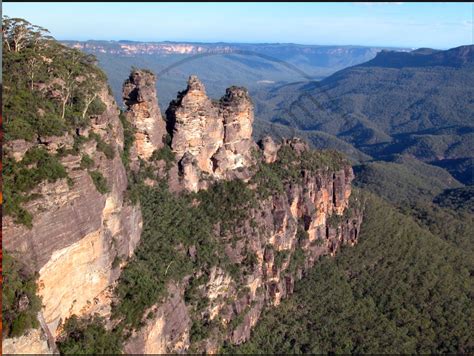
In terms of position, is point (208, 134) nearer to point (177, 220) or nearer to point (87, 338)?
point (177, 220)

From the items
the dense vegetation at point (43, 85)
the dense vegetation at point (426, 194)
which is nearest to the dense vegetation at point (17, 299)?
the dense vegetation at point (43, 85)

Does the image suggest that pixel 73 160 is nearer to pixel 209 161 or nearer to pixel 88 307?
pixel 88 307

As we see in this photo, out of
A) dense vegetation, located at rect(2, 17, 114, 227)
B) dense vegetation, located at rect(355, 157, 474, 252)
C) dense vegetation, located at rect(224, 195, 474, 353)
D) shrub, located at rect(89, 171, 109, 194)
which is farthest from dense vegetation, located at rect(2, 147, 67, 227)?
dense vegetation, located at rect(355, 157, 474, 252)

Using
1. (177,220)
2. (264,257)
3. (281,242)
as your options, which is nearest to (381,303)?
(281,242)

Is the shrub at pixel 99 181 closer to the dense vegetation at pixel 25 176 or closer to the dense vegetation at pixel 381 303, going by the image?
the dense vegetation at pixel 25 176

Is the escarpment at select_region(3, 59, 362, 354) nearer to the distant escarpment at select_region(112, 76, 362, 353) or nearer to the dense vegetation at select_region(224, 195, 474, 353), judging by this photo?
the distant escarpment at select_region(112, 76, 362, 353)
